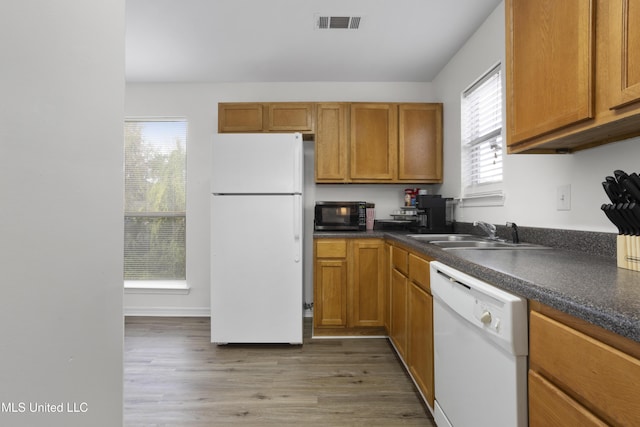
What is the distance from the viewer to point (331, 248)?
118 inches

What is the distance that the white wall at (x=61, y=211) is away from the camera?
573mm

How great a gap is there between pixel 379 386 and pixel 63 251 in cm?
201

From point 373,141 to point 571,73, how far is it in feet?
7.08

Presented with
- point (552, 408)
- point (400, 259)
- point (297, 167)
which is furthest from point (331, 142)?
point (552, 408)

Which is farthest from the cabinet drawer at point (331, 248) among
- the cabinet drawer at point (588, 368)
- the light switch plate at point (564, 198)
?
the cabinet drawer at point (588, 368)

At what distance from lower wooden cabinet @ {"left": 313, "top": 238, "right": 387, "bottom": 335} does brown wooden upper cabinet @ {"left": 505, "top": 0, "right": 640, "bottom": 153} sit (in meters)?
1.60

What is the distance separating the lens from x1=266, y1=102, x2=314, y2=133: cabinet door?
327 cm

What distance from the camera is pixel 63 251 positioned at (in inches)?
27.3

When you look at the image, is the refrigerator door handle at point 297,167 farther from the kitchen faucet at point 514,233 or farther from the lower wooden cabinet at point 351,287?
the kitchen faucet at point 514,233

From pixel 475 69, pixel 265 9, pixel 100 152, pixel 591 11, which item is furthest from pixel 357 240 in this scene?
pixel 100 152

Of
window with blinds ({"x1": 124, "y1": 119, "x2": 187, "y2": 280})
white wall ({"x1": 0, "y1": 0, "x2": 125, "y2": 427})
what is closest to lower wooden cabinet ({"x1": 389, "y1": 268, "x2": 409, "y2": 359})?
white wall ({"x1": 0, "y1": 0, "x2": 125, "y2": 427})

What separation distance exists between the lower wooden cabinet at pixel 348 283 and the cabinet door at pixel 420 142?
2.79 feet

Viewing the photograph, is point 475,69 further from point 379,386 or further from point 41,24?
point 41,24

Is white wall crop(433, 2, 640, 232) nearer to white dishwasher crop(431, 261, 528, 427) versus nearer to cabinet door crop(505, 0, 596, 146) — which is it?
cabinet door crop(505, 0, 596, 146)
